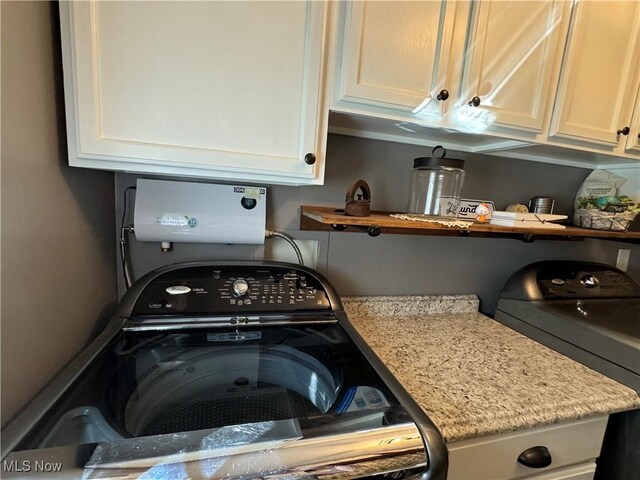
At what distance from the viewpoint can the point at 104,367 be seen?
687 millimetres

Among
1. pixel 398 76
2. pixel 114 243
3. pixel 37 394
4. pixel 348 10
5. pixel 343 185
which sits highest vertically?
pixel 348 10

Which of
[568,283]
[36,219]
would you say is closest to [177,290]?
[36,219]

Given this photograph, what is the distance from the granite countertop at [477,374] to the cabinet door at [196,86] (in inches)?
25.0

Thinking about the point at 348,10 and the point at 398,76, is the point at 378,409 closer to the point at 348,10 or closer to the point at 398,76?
the point at 398,76

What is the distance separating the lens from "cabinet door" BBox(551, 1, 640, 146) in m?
1.01

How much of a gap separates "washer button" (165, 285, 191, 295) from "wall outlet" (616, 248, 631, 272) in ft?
6.63

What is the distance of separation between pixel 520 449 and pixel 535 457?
56mm

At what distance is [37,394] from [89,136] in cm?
54

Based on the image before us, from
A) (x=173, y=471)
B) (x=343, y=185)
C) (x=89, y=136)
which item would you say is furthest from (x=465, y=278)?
(x=89, y=136)

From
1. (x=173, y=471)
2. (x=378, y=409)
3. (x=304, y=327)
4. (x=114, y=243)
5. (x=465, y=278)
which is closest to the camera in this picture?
(x=173, y=471)

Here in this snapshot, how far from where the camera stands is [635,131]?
1.14m

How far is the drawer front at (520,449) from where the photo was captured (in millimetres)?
734

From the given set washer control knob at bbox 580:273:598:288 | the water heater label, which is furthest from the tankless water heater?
washer control knob at bbox 580:273:598:288

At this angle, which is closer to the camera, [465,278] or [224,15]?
[224,15]
